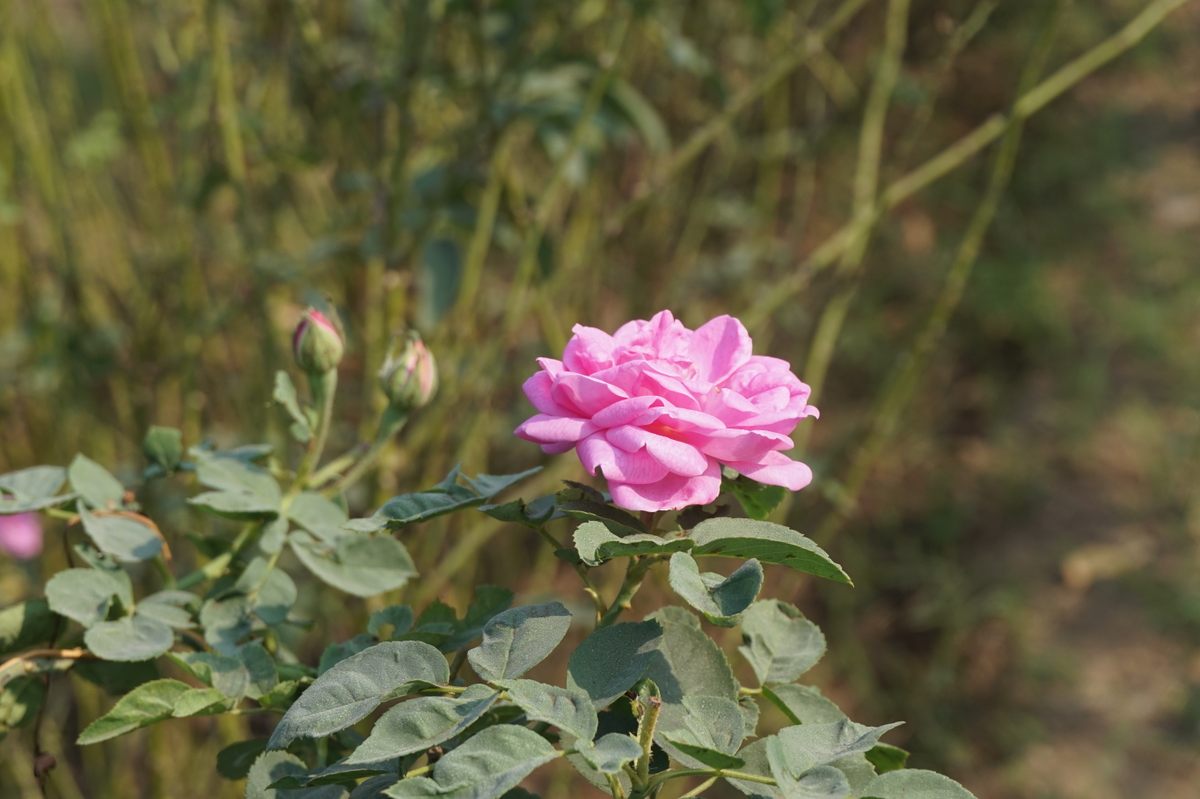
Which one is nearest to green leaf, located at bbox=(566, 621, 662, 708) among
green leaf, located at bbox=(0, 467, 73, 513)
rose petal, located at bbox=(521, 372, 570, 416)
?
rose petal, located at bbox=(521, 372, 570, 416)

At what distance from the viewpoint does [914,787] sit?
449mm

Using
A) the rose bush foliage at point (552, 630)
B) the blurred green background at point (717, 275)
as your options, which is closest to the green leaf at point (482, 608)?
the rose bush foliage at point (552, 630)

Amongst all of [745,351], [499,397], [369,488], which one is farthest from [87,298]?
[745,351]

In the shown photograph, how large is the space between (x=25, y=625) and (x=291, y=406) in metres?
0.19

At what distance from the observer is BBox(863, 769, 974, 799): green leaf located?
44 centimetres

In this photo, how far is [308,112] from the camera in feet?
5.30

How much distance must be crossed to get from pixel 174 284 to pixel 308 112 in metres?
0.31

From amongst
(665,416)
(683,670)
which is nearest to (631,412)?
(665,416)

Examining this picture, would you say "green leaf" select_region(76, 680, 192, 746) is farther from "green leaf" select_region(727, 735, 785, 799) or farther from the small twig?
the small twig

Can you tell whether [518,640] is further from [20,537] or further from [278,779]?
[20,537]

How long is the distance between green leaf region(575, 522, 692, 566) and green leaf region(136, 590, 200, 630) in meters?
0.28

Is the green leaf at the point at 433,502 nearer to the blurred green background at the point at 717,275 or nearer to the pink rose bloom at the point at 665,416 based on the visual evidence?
the pink rose bloom at the point at 665,416

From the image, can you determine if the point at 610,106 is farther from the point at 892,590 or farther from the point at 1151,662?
the point at 1151,662

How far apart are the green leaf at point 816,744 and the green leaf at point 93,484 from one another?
42cm
